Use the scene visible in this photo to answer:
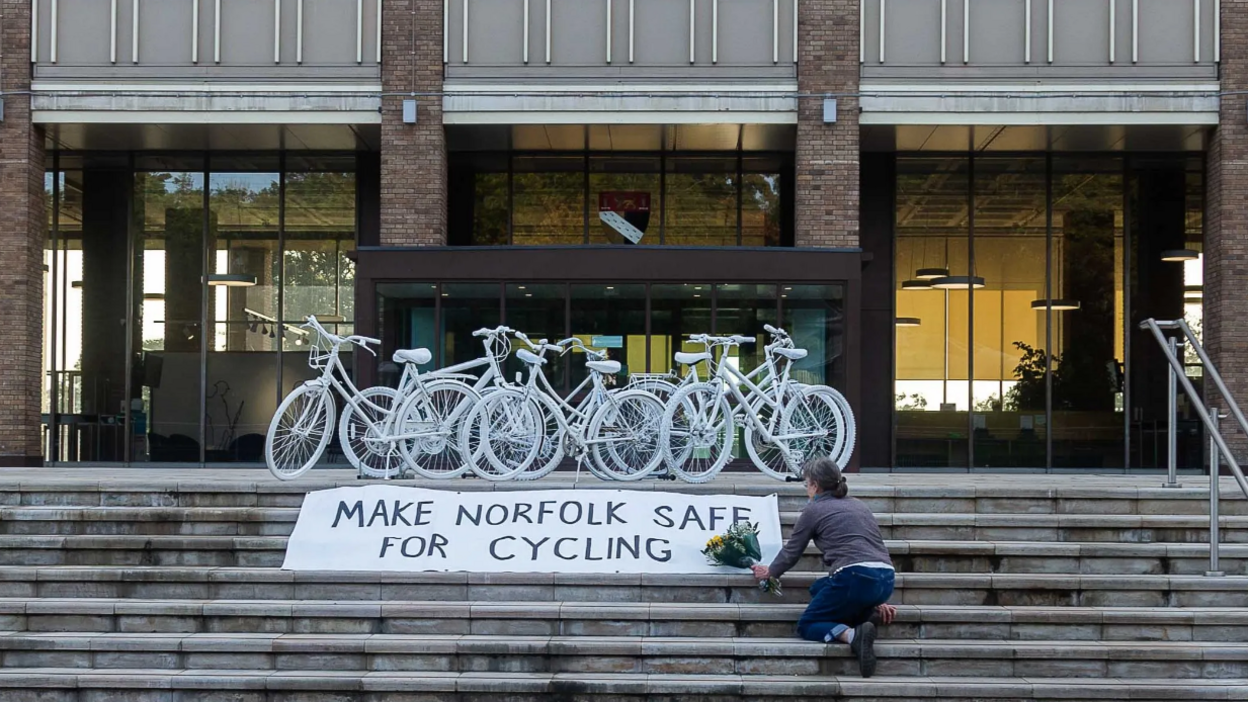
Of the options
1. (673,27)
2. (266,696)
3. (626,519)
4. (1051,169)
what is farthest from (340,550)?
(1051,169)

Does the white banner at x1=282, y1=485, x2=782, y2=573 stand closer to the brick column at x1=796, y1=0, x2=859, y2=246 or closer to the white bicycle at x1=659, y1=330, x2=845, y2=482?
the white bicycle at x1=659, y1=330, x2=845, y2=482

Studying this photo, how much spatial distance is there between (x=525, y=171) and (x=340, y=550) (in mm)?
9775

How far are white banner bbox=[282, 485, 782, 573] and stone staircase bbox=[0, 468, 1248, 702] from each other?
0.22 m

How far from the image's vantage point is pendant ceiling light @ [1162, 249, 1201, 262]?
16859mm

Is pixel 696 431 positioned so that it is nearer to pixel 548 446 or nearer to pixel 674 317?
pixel 548 446

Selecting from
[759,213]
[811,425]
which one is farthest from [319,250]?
[811,425]

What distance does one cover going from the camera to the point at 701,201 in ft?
57.5

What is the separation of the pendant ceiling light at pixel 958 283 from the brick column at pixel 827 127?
2.47 metres

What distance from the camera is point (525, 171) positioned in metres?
17.7

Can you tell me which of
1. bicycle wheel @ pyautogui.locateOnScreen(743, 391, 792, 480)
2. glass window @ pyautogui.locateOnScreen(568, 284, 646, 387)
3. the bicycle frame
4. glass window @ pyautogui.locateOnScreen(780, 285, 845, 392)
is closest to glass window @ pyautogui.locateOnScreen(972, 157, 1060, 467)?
glass window @ pyautogui.locateOnScreen(780, 285, 845, 392)

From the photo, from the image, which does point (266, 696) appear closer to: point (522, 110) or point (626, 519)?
point (626, 519)

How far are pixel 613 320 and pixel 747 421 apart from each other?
16.4 ft

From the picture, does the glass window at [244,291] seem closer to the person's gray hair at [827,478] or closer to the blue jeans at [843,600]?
the person's gray hair at [827,478]

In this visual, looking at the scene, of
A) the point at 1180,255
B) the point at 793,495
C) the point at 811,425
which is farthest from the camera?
the point at 1180,255
